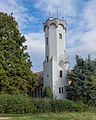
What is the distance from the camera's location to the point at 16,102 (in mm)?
13922

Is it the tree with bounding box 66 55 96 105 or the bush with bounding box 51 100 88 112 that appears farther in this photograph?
the tree with bounding box 66 55 96 105

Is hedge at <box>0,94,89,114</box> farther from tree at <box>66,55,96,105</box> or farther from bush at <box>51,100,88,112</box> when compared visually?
tree at <box>66,55,96,105</box>

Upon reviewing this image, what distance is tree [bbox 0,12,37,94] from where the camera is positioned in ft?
59.3

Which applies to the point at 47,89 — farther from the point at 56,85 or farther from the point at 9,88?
the point at 9,88

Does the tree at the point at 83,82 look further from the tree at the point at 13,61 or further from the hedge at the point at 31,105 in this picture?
the tree at the point at 13,61

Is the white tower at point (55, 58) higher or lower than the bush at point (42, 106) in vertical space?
higher

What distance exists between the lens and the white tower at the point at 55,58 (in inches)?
879

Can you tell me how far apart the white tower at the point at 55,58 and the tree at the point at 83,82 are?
1.97 metres

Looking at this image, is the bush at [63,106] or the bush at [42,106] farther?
the bush at [63,106]

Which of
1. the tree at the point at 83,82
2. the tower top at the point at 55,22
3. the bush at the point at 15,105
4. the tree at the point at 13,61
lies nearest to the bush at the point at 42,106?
the bush at the point at 15,105

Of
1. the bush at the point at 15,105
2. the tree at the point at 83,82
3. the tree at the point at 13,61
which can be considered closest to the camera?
the bush at the point at 15,105

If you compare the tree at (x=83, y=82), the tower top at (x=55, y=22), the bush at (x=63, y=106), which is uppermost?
the tower top at (x=55, y=22)

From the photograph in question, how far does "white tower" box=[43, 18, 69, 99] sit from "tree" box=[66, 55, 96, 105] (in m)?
1.97

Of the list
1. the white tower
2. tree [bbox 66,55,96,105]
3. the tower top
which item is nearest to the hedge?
tree [bbox 66,55,96,105]
